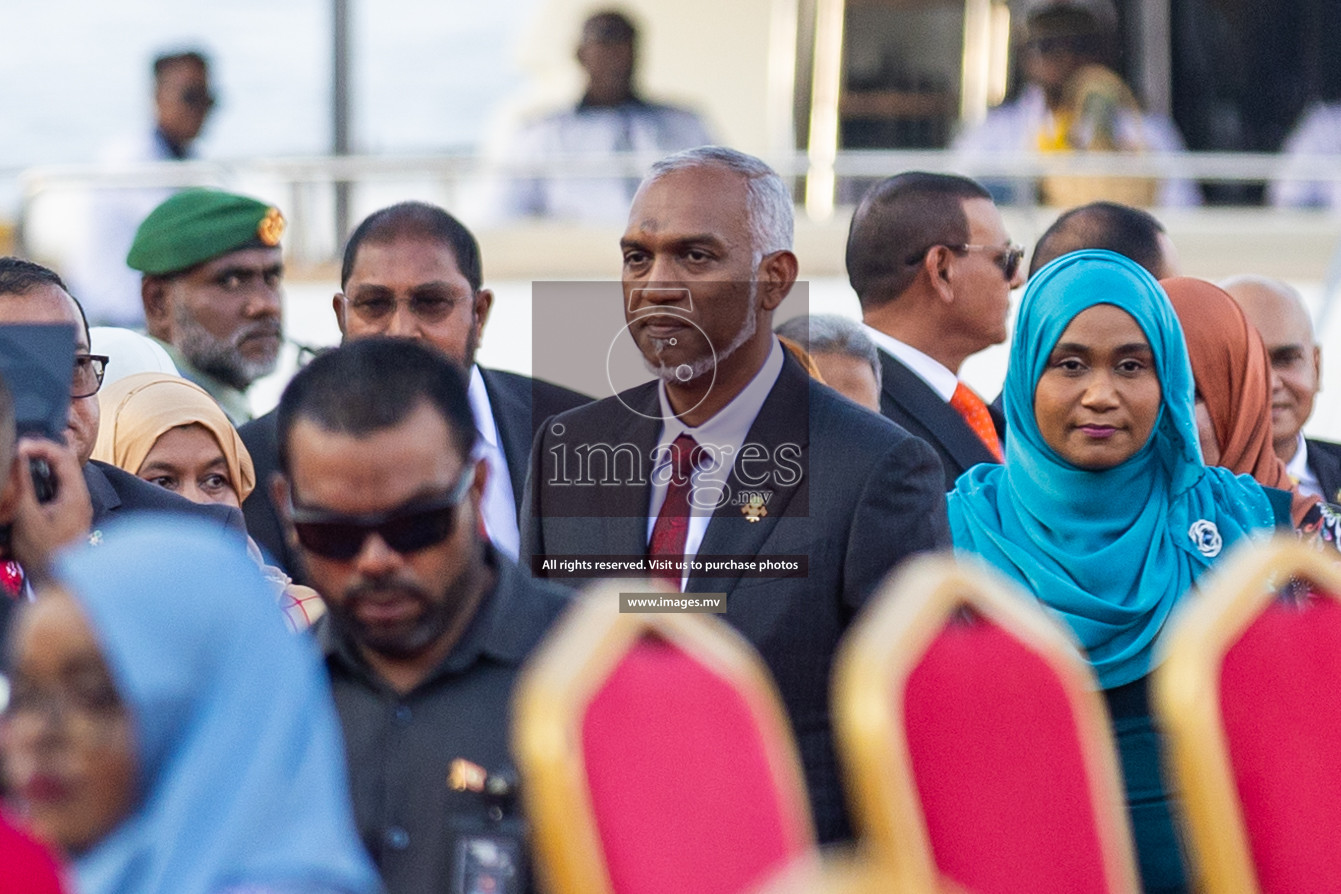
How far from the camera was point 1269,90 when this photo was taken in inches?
590

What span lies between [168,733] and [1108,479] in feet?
7.20

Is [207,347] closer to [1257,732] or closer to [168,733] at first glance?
[1257,732]

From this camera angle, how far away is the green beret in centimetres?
553

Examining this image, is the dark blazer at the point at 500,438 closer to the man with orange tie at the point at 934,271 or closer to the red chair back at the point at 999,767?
the man with orange tie at the point at 934,271

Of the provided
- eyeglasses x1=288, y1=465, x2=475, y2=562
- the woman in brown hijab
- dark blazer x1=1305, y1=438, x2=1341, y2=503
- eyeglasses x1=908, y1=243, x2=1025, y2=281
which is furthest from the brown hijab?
eyeglasses x1=288, y1=465, x2=475, y2=562

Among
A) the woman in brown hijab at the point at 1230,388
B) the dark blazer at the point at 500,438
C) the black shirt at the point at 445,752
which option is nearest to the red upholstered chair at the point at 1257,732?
the black shirt at the point at 445,752

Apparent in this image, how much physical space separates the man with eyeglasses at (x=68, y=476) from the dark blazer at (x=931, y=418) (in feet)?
5.04

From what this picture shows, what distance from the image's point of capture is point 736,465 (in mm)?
3314

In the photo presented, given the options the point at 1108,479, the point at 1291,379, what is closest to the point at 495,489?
the point at 1108,479

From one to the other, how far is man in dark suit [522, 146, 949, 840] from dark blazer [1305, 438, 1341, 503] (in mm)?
2185

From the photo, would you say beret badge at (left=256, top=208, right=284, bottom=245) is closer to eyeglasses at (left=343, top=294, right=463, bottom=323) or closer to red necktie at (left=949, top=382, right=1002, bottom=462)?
eyeglasses at (left=343, top=294, right=463, bottom=323)

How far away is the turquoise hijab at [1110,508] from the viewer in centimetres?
358

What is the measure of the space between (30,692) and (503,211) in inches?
395

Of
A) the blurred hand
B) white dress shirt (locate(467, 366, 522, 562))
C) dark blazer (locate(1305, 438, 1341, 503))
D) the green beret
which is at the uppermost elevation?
the green beret
